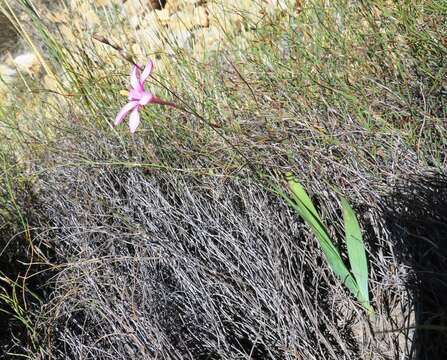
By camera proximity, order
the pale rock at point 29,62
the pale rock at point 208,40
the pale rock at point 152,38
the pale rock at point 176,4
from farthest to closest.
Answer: the pale rock at point 29,62 → the pale rock at point 176,4 → the pale rock at point 208,40 → the pale rock at point 152,38

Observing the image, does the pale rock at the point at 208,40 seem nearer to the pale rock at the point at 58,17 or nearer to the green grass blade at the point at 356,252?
the pale rock at the point at 58,17

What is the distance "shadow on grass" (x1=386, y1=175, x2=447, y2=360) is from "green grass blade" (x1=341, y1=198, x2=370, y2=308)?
92 millimetres

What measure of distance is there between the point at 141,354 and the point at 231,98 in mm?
886

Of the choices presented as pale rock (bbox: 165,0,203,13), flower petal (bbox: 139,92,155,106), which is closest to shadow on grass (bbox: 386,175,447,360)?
flower petal (bbox: 139,92,155,106)

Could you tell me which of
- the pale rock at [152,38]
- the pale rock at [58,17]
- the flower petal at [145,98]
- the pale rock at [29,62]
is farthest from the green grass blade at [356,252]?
the pale rock at [29,62]

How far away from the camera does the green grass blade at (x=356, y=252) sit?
1.46 m

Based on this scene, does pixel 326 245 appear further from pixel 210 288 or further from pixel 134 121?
pixel 134 121

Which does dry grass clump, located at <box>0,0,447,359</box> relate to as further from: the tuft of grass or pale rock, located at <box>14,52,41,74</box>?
pale rock, located at <box>14,52,41,74</box>

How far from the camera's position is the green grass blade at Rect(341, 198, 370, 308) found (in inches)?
57.4

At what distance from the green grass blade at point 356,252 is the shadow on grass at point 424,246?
0.09 m

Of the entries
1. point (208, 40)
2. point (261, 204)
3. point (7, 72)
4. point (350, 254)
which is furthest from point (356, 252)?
point (7, 72)

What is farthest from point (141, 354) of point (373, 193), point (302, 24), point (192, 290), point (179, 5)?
point (179, 5)

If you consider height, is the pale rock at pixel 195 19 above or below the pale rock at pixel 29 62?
below

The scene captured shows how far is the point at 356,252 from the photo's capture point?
1470mm
